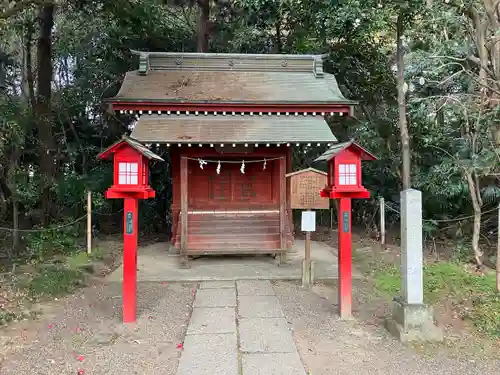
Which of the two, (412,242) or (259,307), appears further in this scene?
(259,307)

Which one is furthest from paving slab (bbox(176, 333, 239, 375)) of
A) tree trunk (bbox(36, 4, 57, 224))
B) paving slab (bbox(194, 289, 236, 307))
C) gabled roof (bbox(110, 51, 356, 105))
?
tree trunk (bbox(36, 4, 57, 224))

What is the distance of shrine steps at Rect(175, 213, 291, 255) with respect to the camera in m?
8.93

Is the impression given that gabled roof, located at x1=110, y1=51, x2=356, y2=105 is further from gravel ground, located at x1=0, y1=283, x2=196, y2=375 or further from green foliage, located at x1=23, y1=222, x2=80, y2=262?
gravel ground, located at x1=0, y1=283, x2=196, y2=375

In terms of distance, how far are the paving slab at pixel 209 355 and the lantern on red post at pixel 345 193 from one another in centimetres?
168

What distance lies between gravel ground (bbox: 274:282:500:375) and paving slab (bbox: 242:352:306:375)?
0.14 m

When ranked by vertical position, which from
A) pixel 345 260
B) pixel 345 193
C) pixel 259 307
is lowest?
pixel 259 307

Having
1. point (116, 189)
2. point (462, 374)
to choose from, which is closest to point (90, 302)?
point (116, 189)

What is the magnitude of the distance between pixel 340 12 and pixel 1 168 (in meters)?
9.99

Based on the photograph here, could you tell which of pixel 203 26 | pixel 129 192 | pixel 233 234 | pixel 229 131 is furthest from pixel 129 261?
pixel 203 26

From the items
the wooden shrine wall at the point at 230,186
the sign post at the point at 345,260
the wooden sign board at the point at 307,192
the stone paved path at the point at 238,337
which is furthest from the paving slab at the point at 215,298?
the wooden shrine wall at the point at 230,186

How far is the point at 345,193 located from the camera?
5531mm

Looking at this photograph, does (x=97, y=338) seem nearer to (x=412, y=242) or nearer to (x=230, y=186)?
(x=412, y=242)

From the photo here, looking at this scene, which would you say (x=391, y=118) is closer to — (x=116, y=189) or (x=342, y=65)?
(x=342, y=65)

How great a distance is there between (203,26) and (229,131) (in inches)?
277
